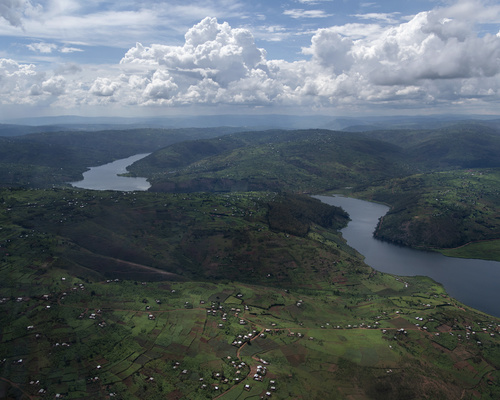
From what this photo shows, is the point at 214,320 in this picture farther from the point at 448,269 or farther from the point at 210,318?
the point at 448,269

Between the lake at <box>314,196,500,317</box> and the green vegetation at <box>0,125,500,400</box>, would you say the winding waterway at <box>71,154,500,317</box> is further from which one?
the green vegetation at <box>0,125,500,400</box>

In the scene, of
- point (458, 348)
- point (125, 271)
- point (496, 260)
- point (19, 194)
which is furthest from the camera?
point (19, 194)

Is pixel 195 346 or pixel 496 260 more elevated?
pixel 195 346

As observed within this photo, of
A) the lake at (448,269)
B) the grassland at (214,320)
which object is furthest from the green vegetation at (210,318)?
the lake at (448,269)

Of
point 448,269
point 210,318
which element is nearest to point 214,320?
point 210,318

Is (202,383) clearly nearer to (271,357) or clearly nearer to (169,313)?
(271,357)

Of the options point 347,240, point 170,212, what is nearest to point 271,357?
point 170,212
